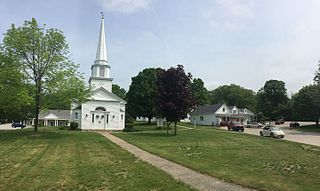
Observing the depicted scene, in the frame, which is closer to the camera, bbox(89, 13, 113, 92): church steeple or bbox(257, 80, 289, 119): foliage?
bbox(89, 13, 113, 92): church steeple

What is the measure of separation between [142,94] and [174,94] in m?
29.7

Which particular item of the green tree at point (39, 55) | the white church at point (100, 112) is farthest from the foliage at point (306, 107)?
the green tree at point (39, 55)

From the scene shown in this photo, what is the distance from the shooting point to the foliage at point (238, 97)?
106000 mm

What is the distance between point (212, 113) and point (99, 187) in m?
60.8

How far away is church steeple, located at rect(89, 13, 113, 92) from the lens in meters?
48.2

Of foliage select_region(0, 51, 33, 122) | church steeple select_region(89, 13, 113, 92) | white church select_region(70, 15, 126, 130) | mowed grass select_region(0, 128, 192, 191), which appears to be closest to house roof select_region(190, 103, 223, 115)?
church steeple select_region(89, 13, 113, 92)

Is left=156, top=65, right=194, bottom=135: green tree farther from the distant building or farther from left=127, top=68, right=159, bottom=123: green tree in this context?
the distant building

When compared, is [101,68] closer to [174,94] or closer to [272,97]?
[174,94]

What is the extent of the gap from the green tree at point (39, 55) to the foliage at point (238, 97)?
8495cm

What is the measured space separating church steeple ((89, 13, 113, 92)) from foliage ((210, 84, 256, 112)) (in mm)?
66574

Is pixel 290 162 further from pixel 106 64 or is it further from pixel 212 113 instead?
pixel 212 113

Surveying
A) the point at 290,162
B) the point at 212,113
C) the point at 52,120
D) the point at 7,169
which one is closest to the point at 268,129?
the point at 290,162

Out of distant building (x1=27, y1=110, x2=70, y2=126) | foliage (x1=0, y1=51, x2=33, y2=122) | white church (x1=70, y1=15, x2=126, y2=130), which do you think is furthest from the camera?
distant building (x1=27, y1=110, x2=70, y2=126)

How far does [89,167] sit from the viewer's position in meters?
12.0
